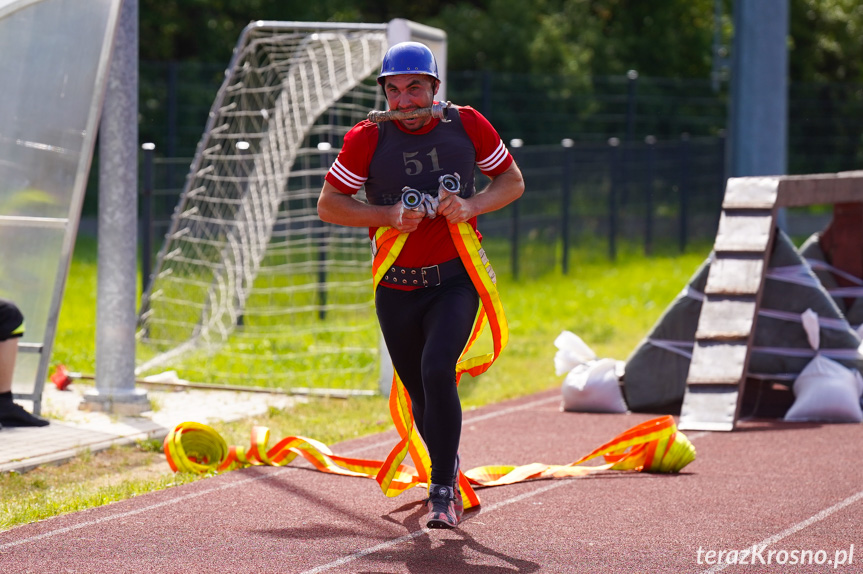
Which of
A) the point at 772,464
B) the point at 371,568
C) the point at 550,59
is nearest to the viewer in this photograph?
the point at 371,568

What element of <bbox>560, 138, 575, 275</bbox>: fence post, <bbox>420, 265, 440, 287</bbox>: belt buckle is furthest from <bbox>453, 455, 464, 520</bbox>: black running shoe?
<bbox>560, 138, 575, 275</bbox>: fence post

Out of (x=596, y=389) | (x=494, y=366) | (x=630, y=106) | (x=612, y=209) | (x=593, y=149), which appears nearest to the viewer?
(x=596, y=389)

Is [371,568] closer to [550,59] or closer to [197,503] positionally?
[197,503]

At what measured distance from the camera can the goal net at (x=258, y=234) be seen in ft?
36.3

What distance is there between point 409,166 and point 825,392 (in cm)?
399

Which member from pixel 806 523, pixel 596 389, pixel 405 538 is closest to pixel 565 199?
pixel 596 389

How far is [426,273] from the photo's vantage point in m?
5.79

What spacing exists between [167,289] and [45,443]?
415 centimetres

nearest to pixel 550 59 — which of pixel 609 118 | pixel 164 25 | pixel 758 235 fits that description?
pixel 609 118

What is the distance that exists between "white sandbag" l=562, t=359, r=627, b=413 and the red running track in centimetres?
133

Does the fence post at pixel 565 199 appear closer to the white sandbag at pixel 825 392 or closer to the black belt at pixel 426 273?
the white sandbag at pixel 825 392

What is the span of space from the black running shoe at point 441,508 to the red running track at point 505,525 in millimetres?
78

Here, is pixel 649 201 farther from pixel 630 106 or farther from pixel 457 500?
pixel 457 500

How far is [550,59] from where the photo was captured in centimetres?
2877
